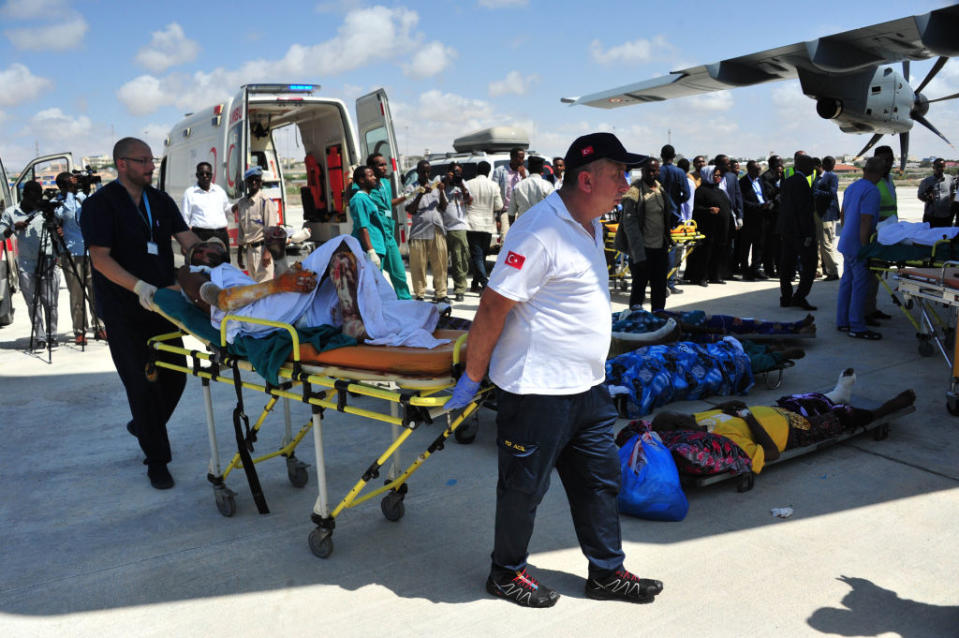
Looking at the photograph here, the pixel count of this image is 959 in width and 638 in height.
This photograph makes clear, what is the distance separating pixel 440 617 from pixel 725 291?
8685 mm

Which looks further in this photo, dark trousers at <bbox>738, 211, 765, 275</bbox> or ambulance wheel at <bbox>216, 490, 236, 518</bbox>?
dark trousers at <bbox>738, 211, 765, 275</bbox>

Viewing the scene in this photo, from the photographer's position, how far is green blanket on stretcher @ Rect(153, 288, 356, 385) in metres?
3.27

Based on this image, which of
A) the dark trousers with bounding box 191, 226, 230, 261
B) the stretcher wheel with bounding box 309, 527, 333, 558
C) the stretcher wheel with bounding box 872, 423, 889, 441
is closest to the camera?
the stretcher wheel with bounding box 309, 527, 333, 558

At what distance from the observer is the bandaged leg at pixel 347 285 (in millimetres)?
3449

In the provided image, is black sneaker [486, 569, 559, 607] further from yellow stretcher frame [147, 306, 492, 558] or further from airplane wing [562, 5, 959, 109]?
airplane wing [562, 5, 959, 109]

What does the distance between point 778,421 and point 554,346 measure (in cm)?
220

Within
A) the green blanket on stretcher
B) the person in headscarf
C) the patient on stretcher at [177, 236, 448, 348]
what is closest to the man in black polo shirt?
the green blanket on stretcher

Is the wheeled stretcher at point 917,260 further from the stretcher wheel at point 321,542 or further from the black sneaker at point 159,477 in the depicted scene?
the black sneaker at point 159,477

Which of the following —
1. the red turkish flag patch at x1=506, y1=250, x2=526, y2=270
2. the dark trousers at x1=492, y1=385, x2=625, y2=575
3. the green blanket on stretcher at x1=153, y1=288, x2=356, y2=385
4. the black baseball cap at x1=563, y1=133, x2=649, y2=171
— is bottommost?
the dark trousers at x1=492, y1=385, x2=625, y2=575

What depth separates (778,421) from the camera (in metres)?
4.25

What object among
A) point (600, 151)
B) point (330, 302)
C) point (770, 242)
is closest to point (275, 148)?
point (770, 242)

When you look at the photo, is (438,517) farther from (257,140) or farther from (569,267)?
(257,140)

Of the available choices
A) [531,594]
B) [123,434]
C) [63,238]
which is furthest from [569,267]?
[63,238]

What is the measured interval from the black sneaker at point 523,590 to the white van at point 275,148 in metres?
7.15
